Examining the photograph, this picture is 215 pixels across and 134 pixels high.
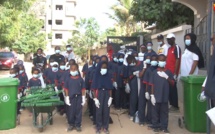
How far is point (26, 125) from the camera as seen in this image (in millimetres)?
7605

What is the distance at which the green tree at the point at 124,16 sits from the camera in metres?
27.3

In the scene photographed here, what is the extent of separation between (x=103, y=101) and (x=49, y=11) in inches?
2255

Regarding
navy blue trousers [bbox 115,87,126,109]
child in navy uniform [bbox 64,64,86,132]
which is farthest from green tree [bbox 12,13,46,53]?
child in navy uniform [bbox 64,64,86,132]

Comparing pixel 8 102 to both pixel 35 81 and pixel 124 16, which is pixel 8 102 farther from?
pixel 124 16

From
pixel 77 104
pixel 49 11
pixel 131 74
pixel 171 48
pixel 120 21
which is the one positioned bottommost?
pixel 77 104

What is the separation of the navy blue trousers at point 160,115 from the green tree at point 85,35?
101 ft

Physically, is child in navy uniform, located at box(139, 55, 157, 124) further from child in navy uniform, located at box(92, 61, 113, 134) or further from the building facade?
the building facade

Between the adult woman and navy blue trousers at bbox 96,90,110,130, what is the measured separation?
226cm

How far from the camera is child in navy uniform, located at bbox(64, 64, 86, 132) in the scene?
273 inches

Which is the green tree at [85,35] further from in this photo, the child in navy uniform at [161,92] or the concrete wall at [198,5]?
the child in navy uniform at [161,92]

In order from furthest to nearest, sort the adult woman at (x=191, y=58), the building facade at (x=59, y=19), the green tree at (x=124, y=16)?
the building facade at (x=59, y=19)
the green tree at (x=124, y=16)
the adult woman at (x=191, y=58)

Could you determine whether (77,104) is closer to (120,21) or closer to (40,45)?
(120,21)

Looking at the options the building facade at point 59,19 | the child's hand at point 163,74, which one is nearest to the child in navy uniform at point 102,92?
the child's hand at point 163,74

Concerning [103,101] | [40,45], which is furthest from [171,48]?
[40,45]
